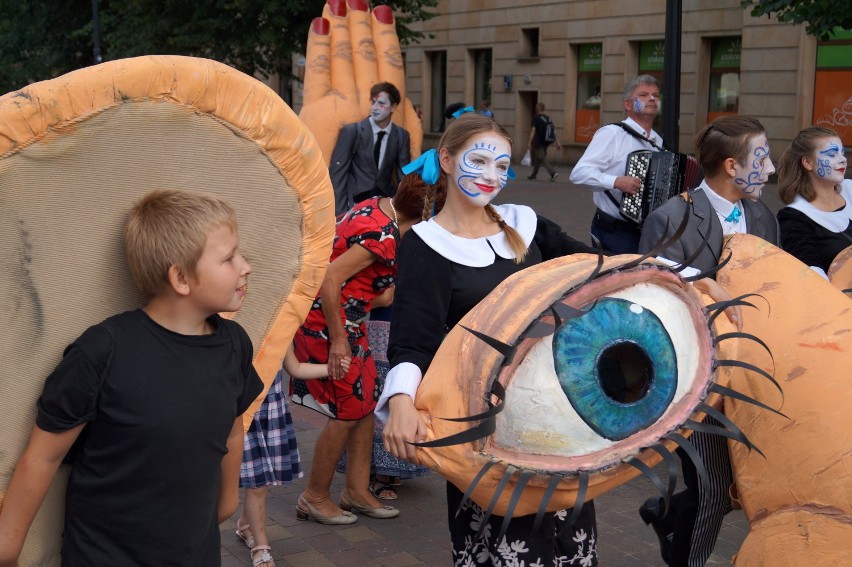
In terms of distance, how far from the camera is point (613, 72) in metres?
27.2

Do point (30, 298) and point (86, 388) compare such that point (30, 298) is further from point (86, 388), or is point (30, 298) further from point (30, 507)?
point (30, 507)

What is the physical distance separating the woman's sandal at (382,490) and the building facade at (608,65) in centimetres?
1866

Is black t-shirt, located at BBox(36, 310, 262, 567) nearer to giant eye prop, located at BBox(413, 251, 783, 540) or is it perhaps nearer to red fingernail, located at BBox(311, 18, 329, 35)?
giant eye prop, located at BBox(413, 251, 783, 540)

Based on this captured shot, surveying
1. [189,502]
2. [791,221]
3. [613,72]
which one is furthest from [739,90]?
[189,502]

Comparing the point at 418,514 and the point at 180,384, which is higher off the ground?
the point at 180,384

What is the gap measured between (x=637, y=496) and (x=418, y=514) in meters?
1.09

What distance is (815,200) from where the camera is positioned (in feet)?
17.7

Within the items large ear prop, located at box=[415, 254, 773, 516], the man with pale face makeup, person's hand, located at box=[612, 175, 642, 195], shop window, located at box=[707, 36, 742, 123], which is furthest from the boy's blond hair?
shop window, located at box=[707, 36, 742, 123]

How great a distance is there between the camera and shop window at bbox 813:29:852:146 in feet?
71.2

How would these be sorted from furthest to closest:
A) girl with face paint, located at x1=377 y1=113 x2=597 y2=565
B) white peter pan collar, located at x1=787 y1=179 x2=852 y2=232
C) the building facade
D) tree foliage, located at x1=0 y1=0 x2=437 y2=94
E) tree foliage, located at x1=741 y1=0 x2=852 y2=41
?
the building facade < tree foliage, located at x1=0 y1=0 x2=437 y2=94 < tree foliage, located at x1=741 y1=0 x2=852 y2=41 < white peter pan collar, located at x1=787 y1=179 x2=852 y2=232 < girl with face paint, located at x1=377 y1=113 x2=597 y2=565

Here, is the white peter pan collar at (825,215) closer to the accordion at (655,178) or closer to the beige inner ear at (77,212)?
the accordion at (655,178)

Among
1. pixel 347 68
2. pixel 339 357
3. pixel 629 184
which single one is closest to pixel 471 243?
pixel 339 357

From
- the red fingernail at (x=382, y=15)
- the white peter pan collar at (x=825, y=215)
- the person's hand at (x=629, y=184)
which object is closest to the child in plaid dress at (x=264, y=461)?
the person's hand at (x=629, y=184)

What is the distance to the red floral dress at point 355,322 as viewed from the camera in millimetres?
4664
